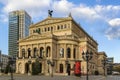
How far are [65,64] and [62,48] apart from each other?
607 cm

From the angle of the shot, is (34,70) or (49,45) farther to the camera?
(49,45)

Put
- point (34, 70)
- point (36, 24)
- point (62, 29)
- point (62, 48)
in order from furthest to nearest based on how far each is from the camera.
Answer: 1. point (36, 24)
2. point (62, 29)
3. point (62, 48)
4. point (34, 70)

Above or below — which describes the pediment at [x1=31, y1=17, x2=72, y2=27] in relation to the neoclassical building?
above

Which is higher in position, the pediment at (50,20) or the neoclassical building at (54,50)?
the pediment at (50,20)

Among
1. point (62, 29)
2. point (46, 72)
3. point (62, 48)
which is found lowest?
point (46, 72)

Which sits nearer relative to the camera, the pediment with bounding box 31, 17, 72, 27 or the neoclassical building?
the neoclassical building

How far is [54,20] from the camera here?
123m

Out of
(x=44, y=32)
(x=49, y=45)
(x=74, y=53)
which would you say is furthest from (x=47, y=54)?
(x=44, y=32)

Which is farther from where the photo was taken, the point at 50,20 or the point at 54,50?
the point at 50,20

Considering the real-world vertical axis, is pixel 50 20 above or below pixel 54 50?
above

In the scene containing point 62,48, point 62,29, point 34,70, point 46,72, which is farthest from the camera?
point 62,29

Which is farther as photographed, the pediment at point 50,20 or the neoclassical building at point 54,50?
the pediment at point 50,20

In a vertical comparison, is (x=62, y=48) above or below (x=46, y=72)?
above

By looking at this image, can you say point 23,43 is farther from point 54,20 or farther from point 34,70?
point 34,70
